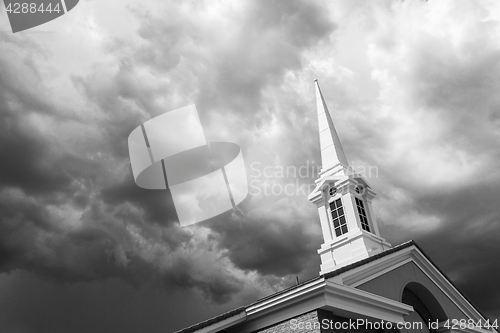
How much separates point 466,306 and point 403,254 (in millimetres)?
4635

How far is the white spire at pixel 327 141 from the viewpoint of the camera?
23406mm

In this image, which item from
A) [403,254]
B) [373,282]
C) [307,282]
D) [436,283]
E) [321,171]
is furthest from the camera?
[321,171]

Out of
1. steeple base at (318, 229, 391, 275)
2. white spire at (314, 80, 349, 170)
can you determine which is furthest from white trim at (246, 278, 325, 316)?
white spire at (314, 80, 349, 170)

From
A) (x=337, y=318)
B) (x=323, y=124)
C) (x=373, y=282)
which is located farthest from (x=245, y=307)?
(x=323, y=124)

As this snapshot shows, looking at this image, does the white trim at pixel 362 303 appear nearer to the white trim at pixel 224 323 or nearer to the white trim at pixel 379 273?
the white trim at pixel 379 273

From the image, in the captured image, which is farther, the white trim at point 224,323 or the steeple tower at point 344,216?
the steeple tower at point 344,216

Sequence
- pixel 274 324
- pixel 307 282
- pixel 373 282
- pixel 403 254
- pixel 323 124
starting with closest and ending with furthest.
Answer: pixel 307 282 < pixel 274 324 < pixel 373 282 < pixel 403 254 < pixel 323 124

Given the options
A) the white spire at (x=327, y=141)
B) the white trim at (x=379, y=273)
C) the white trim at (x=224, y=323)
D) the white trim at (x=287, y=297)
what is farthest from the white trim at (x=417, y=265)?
the white spire at (x=327, y=141)

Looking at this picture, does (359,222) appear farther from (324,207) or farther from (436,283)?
(436,283)

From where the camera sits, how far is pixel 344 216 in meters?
20.6

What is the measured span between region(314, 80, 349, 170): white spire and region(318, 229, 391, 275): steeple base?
182 inches

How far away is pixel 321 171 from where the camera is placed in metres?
23.3

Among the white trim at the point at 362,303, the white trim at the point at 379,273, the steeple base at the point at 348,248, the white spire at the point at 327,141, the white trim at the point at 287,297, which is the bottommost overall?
the white trim at the point at 362,303

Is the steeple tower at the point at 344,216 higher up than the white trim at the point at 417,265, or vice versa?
the steeple tower at the point at 344,216
